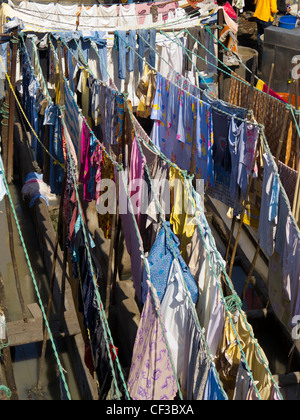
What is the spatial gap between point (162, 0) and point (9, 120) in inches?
250

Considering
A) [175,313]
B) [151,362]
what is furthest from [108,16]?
[151,362]

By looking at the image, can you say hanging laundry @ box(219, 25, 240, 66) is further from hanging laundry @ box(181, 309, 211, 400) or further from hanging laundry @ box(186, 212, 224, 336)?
hanging laundry @ box(181, 309, 211, 400)

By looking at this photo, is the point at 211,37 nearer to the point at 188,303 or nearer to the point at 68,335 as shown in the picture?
the point at 68,335

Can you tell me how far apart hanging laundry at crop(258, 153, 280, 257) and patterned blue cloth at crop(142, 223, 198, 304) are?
1.77 meters

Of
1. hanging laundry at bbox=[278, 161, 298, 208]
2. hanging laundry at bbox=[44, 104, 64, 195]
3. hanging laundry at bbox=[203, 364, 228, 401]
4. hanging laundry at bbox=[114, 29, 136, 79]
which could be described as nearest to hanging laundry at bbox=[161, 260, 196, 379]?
hanging laundry at bbox=[203, 364, 228, 401]

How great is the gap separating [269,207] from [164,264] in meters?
2.00

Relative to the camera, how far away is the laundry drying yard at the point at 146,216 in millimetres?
5895

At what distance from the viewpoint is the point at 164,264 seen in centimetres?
616

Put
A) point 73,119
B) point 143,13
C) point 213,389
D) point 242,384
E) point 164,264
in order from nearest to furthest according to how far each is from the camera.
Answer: point 213,389
point 242,384
point 164,264
point 73,119
point 143,13

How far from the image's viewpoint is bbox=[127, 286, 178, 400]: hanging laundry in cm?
567

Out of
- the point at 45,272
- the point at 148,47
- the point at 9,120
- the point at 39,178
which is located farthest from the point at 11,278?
the point at 148,47

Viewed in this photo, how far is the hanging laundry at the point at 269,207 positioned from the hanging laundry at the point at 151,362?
2.44 metres

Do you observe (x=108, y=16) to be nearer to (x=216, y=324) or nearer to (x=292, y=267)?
(x=292, y=267)

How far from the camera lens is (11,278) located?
10930 mm
